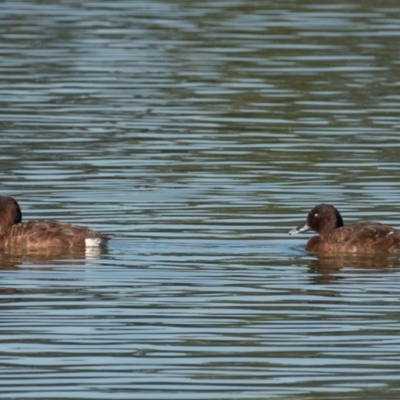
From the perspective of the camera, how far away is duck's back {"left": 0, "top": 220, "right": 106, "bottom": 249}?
568 inches

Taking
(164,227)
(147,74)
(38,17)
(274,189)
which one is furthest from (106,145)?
(38,17)

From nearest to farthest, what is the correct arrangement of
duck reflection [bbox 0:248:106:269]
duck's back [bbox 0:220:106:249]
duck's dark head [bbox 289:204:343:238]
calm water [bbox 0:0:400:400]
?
1. calm water [bbox 0:0:400:400]
2. duck reflection [bbox 0:248:106:269]
3. duck's back [bbox 0:220:106:249]
4. duck's dark head [bbox 289:204:343:238]

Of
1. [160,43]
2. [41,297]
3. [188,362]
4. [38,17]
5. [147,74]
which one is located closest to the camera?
[188,362]

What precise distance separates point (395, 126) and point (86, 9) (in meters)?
17.2

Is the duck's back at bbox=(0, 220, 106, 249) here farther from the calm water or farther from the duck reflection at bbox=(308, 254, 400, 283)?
the duck reflection at bbox=(308, 254, 400, 283)

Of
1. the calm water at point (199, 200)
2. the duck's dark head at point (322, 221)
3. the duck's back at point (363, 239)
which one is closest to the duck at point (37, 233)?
the calm water at point (199, 200)

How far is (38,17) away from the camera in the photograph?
120 feet

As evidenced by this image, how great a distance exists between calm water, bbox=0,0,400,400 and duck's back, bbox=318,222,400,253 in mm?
155

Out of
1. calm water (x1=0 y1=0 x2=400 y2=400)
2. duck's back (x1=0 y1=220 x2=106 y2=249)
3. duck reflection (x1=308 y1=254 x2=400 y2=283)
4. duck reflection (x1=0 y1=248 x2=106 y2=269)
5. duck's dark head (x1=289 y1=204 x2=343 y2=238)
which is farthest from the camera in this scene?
duck's dark head (x1=289 y1=204 x2=343 y2=238)

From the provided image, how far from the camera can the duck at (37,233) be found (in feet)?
47.5

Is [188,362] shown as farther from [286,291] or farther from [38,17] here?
[38,17]

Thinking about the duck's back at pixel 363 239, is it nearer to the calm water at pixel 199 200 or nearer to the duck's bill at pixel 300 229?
the calm water at pixel 199 200

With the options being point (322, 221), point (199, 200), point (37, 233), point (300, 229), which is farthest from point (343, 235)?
point (37, 233)

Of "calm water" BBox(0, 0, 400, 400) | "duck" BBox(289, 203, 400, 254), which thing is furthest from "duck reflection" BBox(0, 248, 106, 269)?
"duck" BBox(289, 203, 400, 254)
